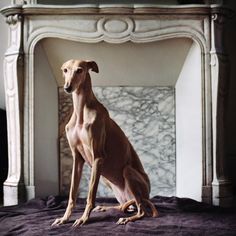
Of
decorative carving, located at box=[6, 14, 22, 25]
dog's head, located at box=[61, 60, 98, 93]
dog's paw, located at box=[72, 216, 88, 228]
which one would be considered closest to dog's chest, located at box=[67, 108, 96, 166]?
dog's head, located at box=[61, 60, 98, 93]

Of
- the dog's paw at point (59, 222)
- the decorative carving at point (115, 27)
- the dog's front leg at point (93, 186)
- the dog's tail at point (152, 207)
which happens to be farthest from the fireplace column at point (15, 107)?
the dog's tail at point (152, 207)

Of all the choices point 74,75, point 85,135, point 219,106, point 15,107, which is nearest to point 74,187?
Answer: point 85,135

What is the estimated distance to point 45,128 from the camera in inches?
112

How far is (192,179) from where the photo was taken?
2773mm

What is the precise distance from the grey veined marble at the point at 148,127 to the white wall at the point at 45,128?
3.1 inches

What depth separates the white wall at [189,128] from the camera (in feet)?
8.88

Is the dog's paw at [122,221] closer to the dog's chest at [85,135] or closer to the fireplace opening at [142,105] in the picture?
the dog's chest at [85,135]

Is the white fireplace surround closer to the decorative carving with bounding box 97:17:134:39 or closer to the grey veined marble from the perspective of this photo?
the decorative carving with bounding box 97:17:134:39

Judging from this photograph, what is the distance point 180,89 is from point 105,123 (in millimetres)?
960

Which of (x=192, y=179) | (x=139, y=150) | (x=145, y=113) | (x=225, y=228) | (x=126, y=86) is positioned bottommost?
(x=225, y=228)

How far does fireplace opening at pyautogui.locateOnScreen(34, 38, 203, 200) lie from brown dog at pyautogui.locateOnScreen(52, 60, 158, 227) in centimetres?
71

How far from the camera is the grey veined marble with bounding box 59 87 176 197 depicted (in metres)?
2.94

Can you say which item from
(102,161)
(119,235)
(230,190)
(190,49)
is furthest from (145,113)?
(119,235)

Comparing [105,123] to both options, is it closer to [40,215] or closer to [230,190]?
[40,215]
